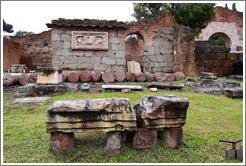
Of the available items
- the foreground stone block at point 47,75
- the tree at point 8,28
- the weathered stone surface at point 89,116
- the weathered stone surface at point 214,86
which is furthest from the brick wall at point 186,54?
the tree at point 8,28

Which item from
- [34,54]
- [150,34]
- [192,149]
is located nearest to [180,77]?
[150,34]

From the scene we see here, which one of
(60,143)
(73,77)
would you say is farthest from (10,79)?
(60,143)

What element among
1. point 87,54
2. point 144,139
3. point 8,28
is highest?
point 8,28

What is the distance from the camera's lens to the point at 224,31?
70.3 feet

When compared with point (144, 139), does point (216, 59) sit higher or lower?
higher

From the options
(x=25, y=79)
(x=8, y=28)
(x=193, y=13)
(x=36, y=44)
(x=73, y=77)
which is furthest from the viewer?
(x=8, y=28)

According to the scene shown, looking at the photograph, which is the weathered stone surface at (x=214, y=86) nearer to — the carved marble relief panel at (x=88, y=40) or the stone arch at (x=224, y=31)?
the carved marble relief panel at (x=88, y=40)

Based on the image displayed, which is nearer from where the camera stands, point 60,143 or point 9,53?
point 60,143

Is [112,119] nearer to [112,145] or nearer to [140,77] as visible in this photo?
[112,145]

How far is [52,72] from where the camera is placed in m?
7.12

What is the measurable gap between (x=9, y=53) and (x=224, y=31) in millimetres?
21418

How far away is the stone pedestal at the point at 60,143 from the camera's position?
96.7 inches

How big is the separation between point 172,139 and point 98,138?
44.1 inches

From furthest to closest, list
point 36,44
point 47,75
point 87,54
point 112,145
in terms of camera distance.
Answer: point 36,44
point 87,54
point 47,75
point 112,145
